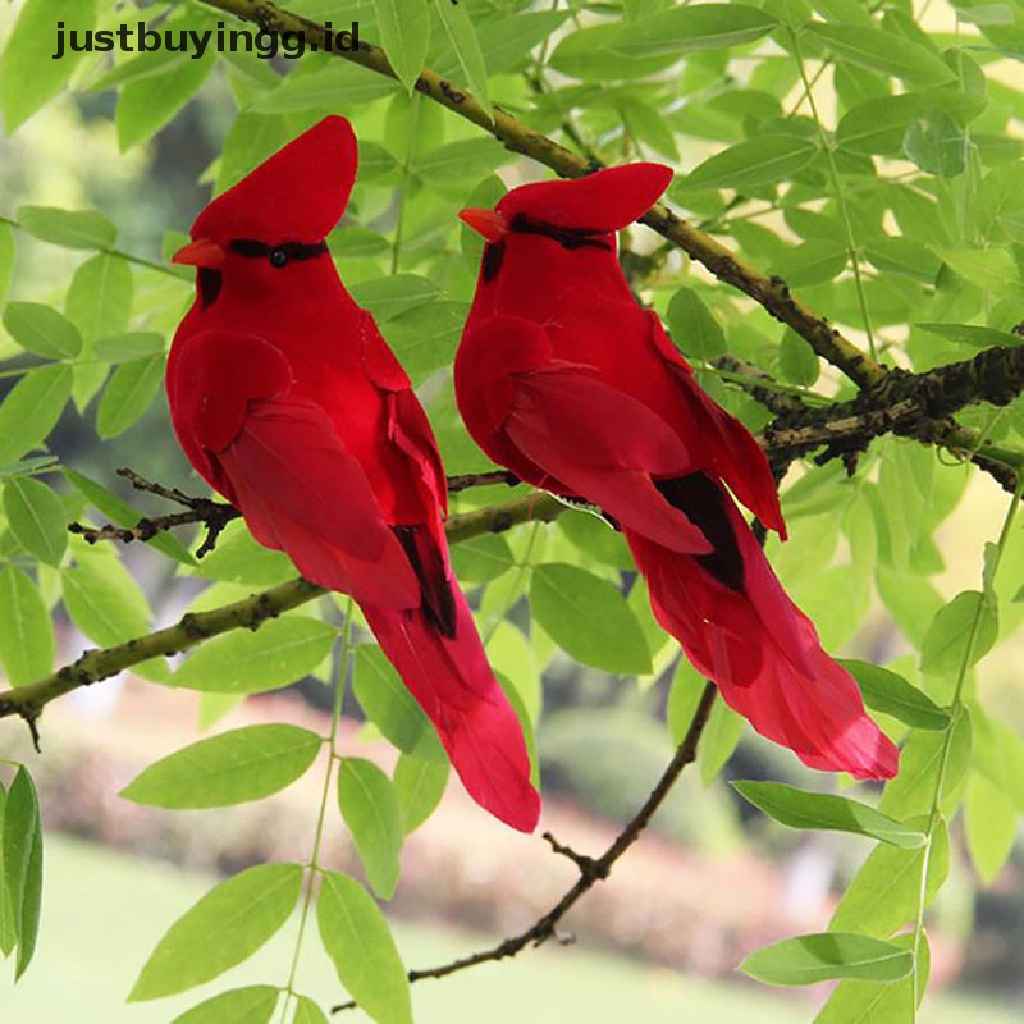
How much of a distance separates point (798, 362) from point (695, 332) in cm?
4

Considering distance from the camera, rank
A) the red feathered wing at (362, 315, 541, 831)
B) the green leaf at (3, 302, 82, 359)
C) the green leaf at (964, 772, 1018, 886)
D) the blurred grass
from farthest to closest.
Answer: the blurred grass < the green leaf at (964, 772, 1018, 886) < the green leaf at (3, 302, 82, 359) < the red feathered wing at (362, 315, 541, 831)

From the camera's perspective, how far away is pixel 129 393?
461 mm

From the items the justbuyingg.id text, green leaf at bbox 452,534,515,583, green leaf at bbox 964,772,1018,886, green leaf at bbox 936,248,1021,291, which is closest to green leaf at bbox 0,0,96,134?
the justbuyingg.id text

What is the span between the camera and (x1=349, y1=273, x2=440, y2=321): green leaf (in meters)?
0.38

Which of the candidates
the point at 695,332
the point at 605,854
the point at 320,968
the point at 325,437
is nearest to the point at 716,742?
the point at 605,854

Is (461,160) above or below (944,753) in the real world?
above

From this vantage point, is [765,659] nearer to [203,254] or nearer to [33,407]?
[203,254]

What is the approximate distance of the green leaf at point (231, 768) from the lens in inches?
17.0

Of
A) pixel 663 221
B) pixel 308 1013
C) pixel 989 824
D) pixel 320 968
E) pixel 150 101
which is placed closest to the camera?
pixel 663 221

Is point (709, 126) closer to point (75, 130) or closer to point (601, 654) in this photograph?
point (601, 654)

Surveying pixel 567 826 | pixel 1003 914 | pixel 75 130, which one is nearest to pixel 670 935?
pixel 567 826

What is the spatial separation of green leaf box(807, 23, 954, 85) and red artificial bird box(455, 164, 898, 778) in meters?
0.10

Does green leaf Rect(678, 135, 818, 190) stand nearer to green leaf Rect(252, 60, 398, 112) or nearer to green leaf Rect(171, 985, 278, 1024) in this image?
green leaf Rect(252, 60, 398, 112)

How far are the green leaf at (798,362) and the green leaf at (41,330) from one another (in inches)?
8.2
